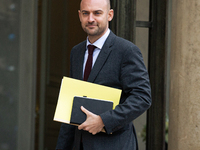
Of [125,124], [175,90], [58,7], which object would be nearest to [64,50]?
[58,7]

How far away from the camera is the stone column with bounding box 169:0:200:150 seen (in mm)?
2533

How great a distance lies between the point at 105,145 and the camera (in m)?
1.74

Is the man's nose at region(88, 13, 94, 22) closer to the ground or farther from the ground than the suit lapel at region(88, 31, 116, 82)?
farther from the ground

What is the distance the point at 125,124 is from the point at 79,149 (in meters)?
0.38

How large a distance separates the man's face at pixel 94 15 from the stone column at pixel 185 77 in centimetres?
107

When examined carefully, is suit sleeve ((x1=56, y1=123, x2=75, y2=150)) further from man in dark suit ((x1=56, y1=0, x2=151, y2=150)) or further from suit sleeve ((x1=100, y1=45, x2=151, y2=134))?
suit sleeve ((x1=100, y1=45, x2=151, y2=134))

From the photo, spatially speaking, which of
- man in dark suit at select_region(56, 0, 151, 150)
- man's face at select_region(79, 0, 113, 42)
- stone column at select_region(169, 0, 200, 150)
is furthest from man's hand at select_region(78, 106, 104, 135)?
stone column at select_region(169, 0, 200, 150)

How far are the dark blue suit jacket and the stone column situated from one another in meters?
0.91

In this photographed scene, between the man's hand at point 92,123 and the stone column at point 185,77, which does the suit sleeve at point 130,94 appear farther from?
the stone column at point 185,77

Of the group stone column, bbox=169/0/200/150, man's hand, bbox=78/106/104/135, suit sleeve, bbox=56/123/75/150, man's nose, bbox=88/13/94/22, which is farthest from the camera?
stone column, bbox=169/0/200/150

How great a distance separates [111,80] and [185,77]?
111 cm

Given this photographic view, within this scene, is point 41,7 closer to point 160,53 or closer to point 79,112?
point 160,53

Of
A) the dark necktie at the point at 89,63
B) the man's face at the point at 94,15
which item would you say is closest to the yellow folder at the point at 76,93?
the dark necktie at the point at 89,63

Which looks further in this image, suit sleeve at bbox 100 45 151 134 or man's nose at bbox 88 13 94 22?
man's nose at bbox 88 13 94 22
